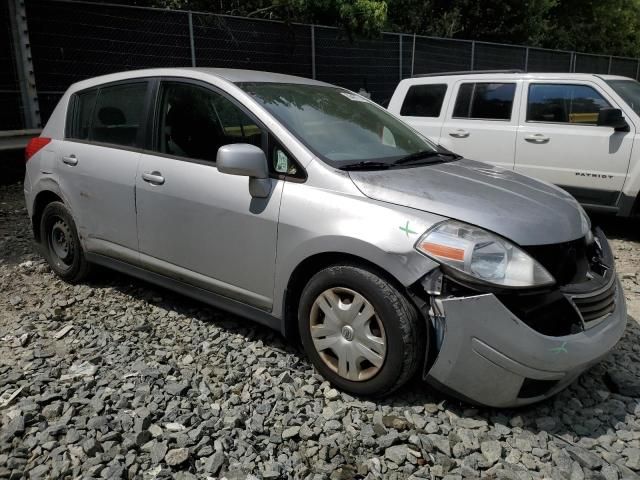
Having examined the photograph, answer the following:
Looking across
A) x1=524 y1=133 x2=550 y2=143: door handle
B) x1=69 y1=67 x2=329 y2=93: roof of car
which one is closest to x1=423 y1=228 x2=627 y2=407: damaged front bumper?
x1=69 y1=67 x2=329 y2=93: roof of car

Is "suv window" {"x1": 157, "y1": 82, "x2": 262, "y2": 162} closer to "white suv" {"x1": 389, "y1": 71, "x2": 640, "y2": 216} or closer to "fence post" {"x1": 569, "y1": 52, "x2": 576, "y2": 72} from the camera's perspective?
"white suv" {"x1": 389, "y1": 71, "x2": 640, "y2": 216}

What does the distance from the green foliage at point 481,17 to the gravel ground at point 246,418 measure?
8.12 m

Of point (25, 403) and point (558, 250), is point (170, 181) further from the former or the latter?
point (558, 250)

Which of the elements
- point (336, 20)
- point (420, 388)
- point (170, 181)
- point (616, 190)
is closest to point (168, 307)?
point (170, 181)

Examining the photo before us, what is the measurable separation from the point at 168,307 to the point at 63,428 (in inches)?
59.8

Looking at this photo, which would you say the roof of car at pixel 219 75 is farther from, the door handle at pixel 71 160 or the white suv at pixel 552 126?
the white suv at pixel 552 126

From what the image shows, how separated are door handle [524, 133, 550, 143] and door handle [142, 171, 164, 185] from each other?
4.50 meters

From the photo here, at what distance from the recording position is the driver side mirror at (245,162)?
9.84 ft

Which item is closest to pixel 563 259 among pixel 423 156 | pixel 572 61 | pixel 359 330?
pixel 359 330

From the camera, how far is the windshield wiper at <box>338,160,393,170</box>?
121 inches

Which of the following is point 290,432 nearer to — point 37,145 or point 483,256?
point 483,256

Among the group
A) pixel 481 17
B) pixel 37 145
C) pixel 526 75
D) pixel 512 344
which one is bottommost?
pixel 512 344

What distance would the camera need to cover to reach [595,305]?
9.10 ft

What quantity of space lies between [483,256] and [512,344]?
41cm
